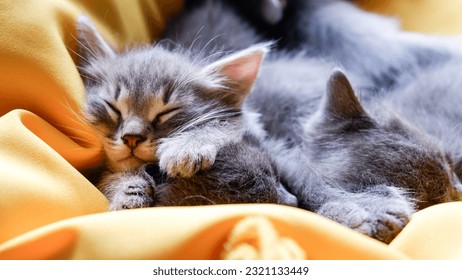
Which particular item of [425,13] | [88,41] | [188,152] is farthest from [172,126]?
[425,13]

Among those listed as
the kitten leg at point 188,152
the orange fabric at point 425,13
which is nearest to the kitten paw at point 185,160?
the kitten leg at point 188,152

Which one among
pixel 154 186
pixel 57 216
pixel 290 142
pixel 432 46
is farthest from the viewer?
pixel 432 46

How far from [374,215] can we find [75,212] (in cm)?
59

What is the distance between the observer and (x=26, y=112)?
123 centimetres

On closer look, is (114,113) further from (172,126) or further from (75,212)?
(75,212)

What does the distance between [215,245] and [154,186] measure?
1.06ft

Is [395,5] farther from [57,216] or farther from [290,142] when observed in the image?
[57,216]

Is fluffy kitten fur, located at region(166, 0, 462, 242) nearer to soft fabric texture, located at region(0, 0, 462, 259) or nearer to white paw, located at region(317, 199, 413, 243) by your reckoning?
white paw, located at region(317, 199, 413, 243)

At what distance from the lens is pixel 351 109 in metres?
1.38

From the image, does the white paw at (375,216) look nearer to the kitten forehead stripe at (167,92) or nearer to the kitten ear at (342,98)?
the kitten ear at (342,98)

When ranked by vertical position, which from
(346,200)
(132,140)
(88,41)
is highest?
(88,41)

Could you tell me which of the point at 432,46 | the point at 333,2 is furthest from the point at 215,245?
the point at 333,2

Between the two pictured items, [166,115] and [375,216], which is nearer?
[375,216]

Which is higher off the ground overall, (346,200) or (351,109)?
(351,109)
